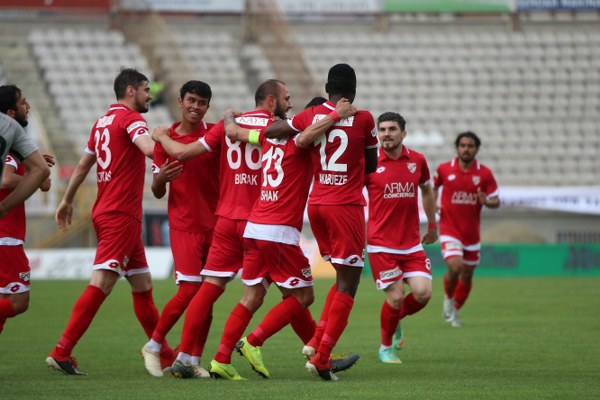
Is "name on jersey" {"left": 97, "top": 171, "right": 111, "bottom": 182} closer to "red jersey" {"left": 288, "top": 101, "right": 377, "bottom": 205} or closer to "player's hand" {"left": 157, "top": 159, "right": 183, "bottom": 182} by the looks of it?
"player's hand" {"left": 157, "top": 159, "right": 183, "bottom": 182}

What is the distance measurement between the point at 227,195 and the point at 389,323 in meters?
2.42

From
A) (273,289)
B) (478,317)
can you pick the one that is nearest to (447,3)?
(273,289)

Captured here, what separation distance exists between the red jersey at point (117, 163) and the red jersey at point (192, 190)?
0.22 meters

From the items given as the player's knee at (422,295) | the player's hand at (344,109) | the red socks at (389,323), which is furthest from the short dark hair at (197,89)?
the player's knee at (422,295)

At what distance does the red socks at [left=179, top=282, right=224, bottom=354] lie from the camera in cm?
871

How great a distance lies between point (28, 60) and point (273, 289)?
1485 centimetres

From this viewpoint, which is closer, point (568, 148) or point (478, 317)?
point (478, 317)

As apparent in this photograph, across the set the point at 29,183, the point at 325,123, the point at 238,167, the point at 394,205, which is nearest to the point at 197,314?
the point at 238,167

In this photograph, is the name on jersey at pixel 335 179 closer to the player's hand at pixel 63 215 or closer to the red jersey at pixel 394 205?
the red jersey at pixel 394 205

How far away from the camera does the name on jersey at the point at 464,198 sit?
48.0 ft

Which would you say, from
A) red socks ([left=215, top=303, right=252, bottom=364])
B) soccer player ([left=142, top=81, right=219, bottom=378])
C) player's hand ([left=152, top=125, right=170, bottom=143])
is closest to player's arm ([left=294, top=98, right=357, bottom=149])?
soccer player ([left=142, top=81, right=219, bottom=378])

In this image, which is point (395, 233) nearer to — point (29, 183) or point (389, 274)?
point (389, 274)

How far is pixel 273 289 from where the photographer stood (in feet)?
72.2

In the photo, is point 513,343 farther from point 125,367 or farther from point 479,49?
point 479,49
